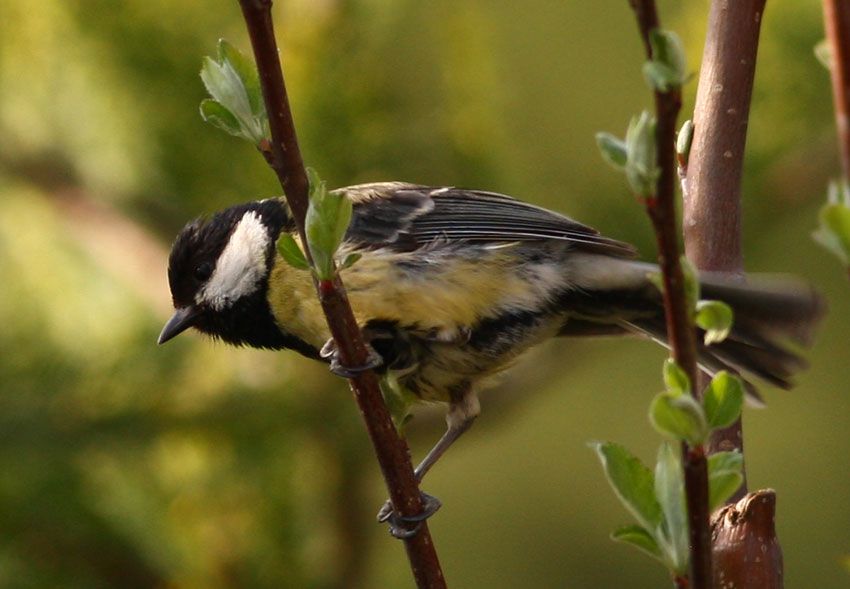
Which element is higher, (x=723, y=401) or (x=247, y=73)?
(x=247, y=73)

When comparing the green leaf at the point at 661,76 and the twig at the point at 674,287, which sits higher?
the green leaf at the point at 661,76

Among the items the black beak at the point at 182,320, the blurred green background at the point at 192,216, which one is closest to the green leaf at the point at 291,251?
the black beak at the point at 182,320

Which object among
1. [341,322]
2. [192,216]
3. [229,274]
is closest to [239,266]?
[229,274]

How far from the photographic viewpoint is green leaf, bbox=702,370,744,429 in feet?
1.97

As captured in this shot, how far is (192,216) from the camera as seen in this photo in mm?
1972

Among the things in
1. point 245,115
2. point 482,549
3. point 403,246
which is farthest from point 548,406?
point 245,115

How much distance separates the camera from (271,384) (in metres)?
1.92

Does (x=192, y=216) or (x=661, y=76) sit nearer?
(x=661, y=76)

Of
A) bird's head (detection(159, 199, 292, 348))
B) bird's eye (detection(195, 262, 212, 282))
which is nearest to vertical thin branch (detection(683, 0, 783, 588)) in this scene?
bird's head (detection(159, 199, 292, 348))

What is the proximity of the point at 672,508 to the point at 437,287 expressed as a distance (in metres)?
0.84

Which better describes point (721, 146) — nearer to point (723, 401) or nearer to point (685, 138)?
point (685, 138)

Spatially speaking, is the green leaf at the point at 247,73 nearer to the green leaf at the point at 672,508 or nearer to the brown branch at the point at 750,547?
the green leaf at the point at 672,508

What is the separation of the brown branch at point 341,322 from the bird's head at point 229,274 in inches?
25.2

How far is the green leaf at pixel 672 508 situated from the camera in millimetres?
599
